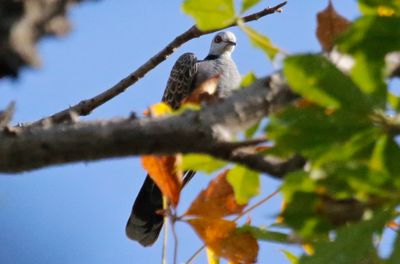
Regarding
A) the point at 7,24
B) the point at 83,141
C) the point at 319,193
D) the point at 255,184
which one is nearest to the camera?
the point at 7,24

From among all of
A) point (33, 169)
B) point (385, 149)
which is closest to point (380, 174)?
point (385, 149)

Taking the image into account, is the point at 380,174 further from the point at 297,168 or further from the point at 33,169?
the point at 33,169

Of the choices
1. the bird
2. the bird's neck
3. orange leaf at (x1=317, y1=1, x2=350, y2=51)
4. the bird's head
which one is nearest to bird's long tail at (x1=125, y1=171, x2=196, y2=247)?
the bird

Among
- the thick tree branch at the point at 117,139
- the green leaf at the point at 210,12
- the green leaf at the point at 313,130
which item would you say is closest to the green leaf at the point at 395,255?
the green leaf at the point at 313,130

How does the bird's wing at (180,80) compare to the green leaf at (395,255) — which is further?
the bird's wing at (180,80)

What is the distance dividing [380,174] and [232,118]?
0.29 meters

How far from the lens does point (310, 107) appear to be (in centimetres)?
155

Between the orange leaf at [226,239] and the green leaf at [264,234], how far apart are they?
18 mm

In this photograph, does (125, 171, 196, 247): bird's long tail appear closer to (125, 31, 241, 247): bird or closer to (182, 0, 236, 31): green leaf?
(125, 31, 241, 247): bird

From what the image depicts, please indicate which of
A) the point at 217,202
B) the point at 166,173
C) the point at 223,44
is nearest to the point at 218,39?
the point at 223,44

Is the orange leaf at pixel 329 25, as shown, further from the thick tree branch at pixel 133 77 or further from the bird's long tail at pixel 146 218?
the bird's long tail at pixel 146 218

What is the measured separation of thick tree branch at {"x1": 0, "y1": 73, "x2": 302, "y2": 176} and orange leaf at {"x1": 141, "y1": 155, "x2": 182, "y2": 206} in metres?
0.45

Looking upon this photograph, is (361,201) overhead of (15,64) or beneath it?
beneath

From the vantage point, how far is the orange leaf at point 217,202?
2104mm
